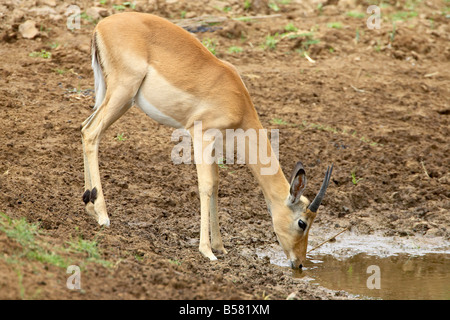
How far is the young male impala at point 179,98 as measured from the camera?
6406 mm

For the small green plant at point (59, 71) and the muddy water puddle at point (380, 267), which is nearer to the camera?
the muddy water puddle at point (380, 267)

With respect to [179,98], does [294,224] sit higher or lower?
lower

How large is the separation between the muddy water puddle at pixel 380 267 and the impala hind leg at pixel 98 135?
1.84 m

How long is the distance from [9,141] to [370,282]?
4632mm

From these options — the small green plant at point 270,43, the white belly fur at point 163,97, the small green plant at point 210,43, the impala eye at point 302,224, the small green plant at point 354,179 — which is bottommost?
the small green plant at point 270,43

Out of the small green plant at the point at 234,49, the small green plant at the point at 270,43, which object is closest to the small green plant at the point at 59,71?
the small green plant at the point at 234,49

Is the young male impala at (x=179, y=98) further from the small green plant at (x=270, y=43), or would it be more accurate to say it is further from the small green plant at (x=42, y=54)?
the small green plant at (x=270, y=43)

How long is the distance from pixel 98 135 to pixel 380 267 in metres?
3.33

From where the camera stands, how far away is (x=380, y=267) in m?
6.86

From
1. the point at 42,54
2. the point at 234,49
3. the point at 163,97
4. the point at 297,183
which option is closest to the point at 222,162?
the point at 163,97

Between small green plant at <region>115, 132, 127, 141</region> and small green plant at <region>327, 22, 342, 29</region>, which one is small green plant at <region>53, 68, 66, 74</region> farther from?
small green plant at <region>327, 22, 342, 29</region>

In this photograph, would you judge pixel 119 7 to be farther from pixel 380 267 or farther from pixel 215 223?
pixel 380 267

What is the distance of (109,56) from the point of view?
6.51 metres
